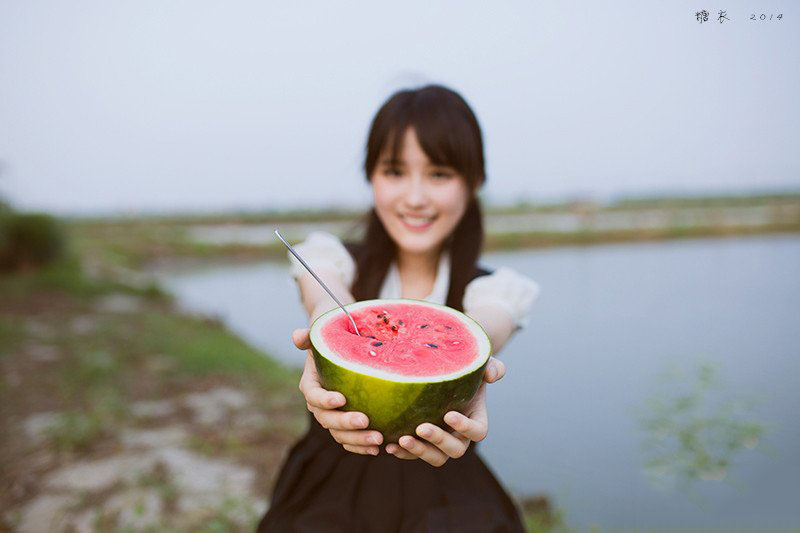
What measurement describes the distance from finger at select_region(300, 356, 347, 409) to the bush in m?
11.1

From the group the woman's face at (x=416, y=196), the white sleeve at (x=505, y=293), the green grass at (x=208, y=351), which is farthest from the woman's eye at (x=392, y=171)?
the green grass at (x=208, y=351)

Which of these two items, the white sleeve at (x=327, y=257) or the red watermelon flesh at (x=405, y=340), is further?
the white sleeve at (x=327, y=257)

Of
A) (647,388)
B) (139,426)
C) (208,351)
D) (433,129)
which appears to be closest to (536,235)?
(647,388)

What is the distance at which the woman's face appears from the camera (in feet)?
6.54

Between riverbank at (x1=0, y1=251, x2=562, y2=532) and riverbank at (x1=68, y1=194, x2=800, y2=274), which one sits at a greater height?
riverbank at (x1=0, y1=251, x2=562, y2=532)

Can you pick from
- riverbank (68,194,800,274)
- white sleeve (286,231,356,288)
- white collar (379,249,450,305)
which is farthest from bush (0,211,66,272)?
white collar (379,249,450,305)

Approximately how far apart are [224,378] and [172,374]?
0.55m

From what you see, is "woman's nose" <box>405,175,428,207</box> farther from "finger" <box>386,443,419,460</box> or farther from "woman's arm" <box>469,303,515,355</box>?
"finger" <box>386,443,419,460</box>

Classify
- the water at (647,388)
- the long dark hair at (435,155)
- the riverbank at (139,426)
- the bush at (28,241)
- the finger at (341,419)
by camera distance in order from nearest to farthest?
the finger at (341,419) < the long dark hair at (435,155) < the riverbank at (139,426) < the water at (647,388) < the bush at (28,241)

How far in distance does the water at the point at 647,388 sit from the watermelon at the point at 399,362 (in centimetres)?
262

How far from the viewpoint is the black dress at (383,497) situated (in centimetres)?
166

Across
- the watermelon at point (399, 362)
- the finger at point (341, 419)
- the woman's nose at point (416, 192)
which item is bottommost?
the finger at point (341, 419)

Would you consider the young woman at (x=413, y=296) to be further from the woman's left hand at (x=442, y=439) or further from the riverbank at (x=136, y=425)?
the riverbank at (x=136, y=425)

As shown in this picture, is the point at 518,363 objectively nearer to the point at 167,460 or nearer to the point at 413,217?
the point at 167,460
